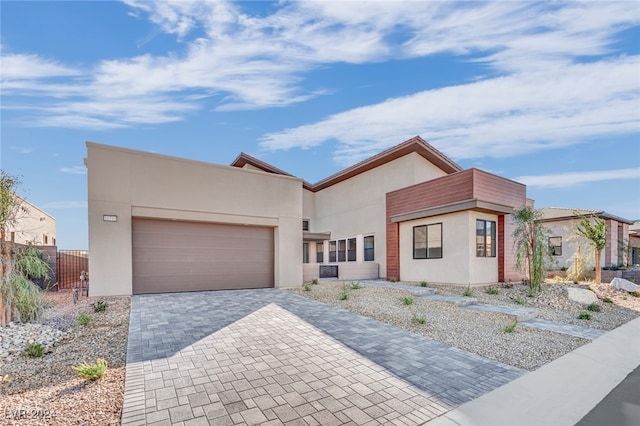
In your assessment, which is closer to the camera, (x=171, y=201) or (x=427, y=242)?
(x=171, y=201)

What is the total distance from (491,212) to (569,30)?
654 centimetres

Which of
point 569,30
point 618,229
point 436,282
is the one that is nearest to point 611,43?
point 569,30

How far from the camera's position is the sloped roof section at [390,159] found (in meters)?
14.6

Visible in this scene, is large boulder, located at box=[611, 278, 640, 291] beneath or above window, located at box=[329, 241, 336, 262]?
beneath

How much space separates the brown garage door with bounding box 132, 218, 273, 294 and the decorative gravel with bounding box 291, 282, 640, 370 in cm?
199

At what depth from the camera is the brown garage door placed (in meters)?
9.72

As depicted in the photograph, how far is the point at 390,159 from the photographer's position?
16.0 metres

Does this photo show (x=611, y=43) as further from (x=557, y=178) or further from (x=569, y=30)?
(x=557, y=178)

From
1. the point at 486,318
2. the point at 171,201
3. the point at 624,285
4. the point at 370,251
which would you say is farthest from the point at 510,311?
the point at 171,201

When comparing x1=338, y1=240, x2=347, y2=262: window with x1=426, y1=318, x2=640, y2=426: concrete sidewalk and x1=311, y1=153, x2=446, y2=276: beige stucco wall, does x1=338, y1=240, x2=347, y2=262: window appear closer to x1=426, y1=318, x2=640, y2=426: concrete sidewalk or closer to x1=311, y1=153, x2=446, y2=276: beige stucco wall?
x1=311, y1=153, x2=446, y2=276: beige stucco wall

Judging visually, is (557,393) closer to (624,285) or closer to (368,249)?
(624,285)

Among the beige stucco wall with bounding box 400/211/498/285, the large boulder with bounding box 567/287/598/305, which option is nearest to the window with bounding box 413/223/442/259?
the beige stucco wall with bounding box 400/211/498/285

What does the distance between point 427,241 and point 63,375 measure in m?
12.3

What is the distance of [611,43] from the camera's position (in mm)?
7824
